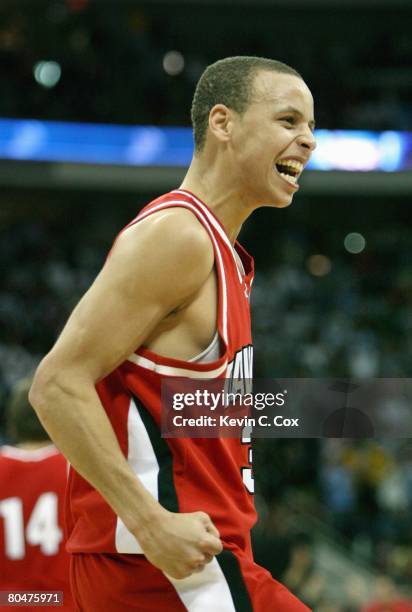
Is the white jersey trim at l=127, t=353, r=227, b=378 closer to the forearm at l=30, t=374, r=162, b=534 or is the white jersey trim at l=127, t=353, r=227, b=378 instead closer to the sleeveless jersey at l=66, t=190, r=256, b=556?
the sleeveless jersey at l=66, t=190, r=256, b=556

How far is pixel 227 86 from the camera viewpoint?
2.74 meters

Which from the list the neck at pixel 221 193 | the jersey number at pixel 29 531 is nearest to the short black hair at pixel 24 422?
the jersey number at pixel 29 531

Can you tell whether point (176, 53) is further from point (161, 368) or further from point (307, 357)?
point (161, 368)

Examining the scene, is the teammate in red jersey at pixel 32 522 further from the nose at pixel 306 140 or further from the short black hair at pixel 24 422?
the nose at pixel 306 140

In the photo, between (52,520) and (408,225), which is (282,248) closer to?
(408,225)

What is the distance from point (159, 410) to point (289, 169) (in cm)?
77

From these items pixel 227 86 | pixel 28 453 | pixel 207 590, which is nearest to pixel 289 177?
pixel 227 86

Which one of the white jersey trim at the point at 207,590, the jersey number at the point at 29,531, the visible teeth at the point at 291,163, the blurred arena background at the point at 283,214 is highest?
the blurred arena background at the point at 283,214

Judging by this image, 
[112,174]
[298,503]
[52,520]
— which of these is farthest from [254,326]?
[52,520]

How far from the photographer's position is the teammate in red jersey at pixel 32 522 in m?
3.52

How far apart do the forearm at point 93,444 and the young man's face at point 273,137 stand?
31.4 inches

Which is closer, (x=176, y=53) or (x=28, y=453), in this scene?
(x=28, y=453)

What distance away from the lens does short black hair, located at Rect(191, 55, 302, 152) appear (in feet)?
8.87

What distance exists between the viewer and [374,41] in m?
18.9
